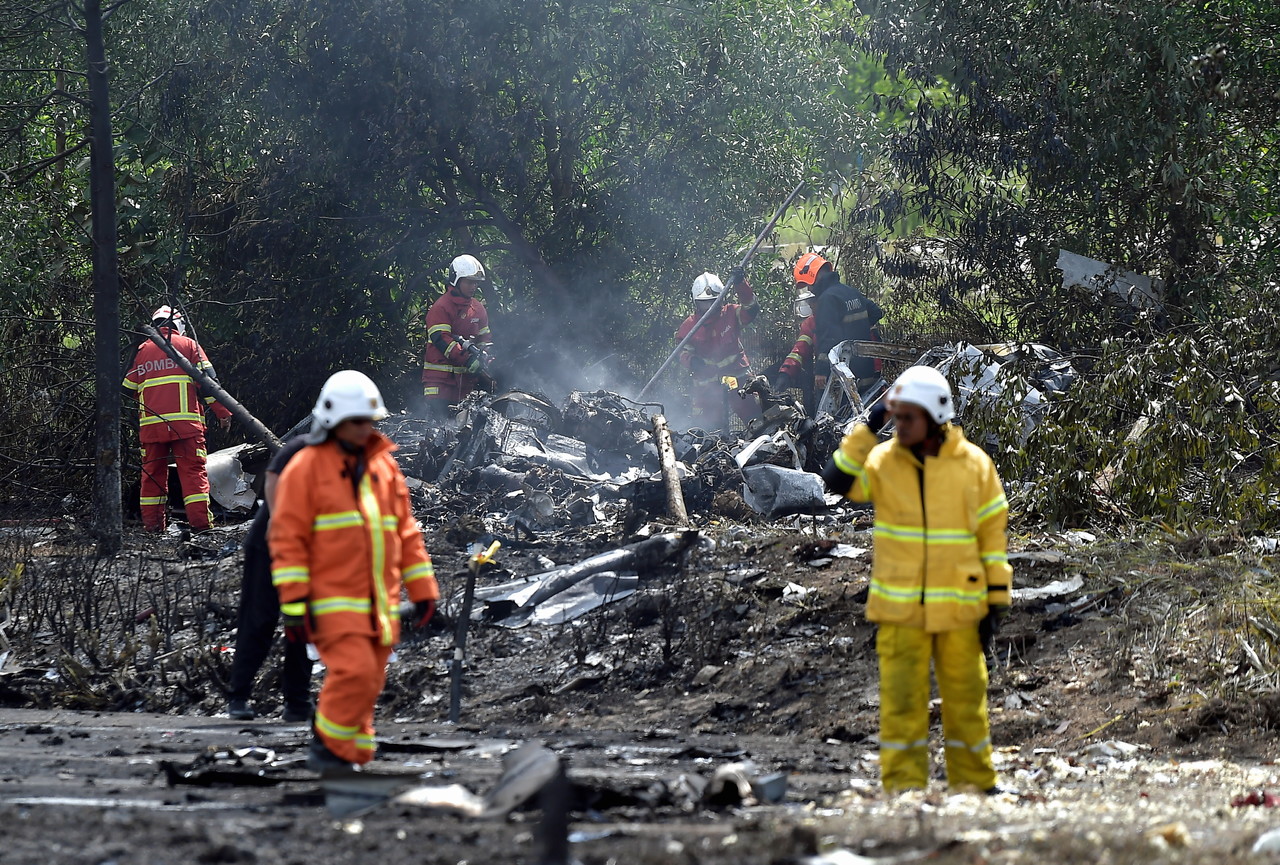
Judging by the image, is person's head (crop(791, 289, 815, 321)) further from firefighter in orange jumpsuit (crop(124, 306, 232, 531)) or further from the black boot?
the black boot

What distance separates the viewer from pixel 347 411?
15.6 ft

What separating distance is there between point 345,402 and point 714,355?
10985 millimetres

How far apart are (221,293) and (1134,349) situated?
10166mm

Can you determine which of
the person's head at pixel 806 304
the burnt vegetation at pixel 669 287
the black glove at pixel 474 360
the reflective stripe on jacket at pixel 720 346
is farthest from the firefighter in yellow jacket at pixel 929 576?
the reflective stripe on jacket at pixel 720 346

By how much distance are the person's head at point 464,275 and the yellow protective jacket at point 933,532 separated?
9100 mm

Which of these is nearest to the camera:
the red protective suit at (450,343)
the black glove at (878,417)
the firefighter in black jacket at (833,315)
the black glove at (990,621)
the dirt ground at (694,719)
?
the dirt ground at (694,719)

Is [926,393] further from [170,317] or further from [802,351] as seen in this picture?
[802,351]

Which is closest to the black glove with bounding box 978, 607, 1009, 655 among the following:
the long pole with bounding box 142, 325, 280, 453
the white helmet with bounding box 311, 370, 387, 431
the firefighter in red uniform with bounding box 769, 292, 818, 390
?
the white helmet with bounding box 311, 370, 387, 431

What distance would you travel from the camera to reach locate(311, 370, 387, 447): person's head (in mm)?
4773

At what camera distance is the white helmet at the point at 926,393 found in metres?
4.87

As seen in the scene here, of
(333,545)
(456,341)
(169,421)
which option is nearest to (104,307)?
(169,421)

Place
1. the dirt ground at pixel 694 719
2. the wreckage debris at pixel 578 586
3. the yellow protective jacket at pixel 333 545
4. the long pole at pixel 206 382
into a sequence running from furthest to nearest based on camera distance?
1. the long pole at pixel 206 382
2. the wreckage debris at pixel 578 586
3. the yellow protective jacket at pixel 333 545
4. the dirt ground at pixel 694 719

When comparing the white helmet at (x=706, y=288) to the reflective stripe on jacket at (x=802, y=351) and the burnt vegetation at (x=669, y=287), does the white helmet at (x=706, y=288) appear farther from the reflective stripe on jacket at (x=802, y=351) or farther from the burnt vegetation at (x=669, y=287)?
the reflective stripe on jacket at (x=802, y=351)

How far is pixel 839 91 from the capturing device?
680 inches
